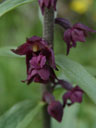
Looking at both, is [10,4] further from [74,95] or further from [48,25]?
[74,95]

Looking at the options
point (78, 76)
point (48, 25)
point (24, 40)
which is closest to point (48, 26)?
point (48, 25)

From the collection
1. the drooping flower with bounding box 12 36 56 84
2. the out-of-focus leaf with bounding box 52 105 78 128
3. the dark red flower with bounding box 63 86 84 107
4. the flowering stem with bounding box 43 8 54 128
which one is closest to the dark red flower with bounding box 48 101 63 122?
the dark red flower with bounding box 63 86 84 107

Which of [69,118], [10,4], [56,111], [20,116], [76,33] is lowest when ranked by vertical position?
[69,118]

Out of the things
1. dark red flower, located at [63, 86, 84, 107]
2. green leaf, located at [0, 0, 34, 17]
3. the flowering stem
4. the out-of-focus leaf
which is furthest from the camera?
the out-of-focus leaf

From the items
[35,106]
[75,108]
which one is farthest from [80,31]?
[75,108]

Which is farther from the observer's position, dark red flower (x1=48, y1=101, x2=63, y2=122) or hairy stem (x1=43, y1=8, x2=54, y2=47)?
dark red flower (x1=48, y1=101, x2=63, y2=122)

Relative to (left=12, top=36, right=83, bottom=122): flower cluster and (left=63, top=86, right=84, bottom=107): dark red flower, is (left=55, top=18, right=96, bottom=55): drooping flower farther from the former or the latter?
(left=63, top=86, right=84, bottom=107): dark red flower

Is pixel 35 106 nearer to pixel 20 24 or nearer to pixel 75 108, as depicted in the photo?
pixel 75 108
